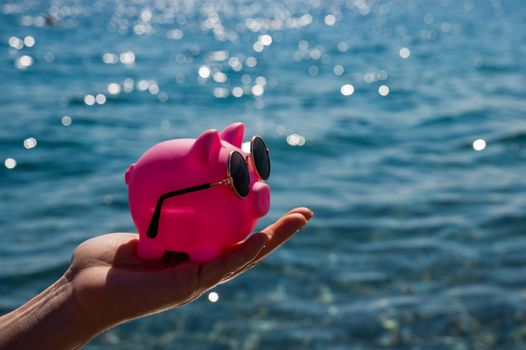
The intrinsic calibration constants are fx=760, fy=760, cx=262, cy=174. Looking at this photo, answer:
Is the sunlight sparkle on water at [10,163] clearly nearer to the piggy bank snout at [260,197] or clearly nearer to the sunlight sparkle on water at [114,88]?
the sunlight sparkle on water at [114,88]

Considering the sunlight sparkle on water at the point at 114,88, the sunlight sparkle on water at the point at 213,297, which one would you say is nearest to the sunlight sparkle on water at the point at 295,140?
the sunlight sparkle on water at the point at 213,297

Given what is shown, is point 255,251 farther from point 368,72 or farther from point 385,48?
point 385,48

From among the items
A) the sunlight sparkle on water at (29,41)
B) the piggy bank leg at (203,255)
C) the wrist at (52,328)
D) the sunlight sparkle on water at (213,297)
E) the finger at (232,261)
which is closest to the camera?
the finger at (232,261)

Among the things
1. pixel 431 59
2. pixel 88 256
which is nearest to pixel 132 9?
pixel 431 59

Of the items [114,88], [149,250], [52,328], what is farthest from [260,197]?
[114,88]

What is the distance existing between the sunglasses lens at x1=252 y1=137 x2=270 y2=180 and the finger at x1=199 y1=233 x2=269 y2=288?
451 millimetres

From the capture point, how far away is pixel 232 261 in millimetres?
2654

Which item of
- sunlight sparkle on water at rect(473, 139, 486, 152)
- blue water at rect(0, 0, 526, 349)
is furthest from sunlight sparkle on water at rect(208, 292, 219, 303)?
sunlight sparkle on water at rect(473, 139, 486, 152)

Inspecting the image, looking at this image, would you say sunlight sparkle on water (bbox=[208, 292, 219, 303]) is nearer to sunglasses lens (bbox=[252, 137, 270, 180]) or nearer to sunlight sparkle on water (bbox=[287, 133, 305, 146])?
sunglasses lens (bbox=[252, 137, 270, 180])

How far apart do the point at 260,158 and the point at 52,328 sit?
3.39ft

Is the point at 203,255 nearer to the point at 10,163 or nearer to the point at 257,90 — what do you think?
the point at 10,163

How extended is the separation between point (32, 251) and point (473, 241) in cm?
412

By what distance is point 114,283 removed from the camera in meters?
2.69

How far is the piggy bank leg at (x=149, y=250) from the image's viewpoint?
9.62 ft
